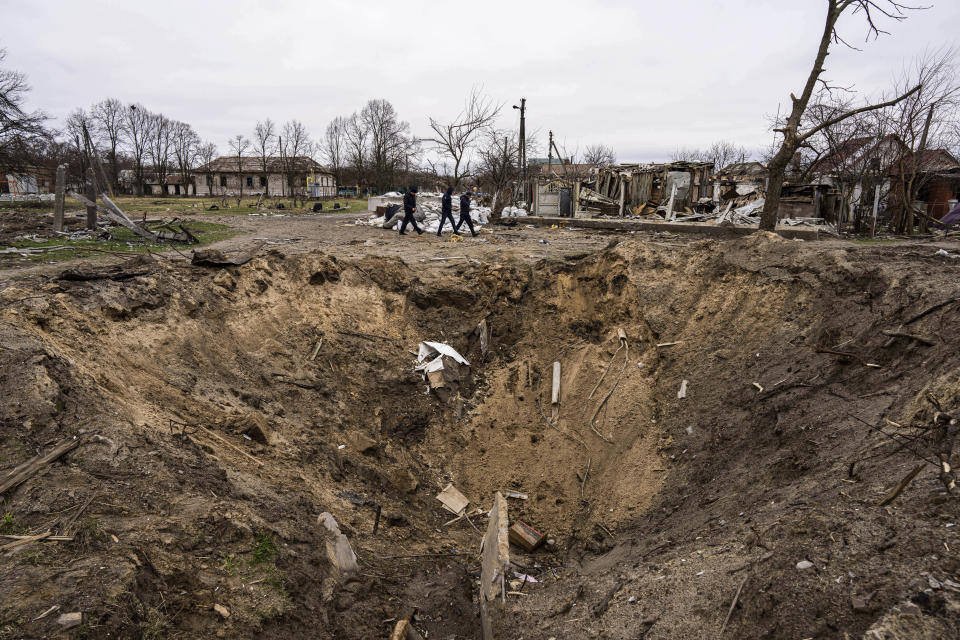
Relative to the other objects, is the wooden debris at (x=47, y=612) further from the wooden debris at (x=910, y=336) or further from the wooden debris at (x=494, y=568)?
the wooden debris at (x=910, y=336)

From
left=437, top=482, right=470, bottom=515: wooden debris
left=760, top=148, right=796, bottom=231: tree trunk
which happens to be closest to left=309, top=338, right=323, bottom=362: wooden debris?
left=437, top=482, right=470, bottom=515: wooden debris

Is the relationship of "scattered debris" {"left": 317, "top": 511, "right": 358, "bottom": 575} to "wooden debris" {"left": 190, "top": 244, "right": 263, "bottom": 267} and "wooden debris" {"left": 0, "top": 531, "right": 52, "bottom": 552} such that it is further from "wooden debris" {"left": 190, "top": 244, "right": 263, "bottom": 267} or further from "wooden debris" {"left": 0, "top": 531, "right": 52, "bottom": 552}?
"wooden debris" {"left": 190, "top": 244, "right": 263, "bottom": 267}

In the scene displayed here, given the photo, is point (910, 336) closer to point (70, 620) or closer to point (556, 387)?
point (556, 387)

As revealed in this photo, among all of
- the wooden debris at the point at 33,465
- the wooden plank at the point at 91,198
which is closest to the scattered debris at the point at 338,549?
the wooden debris at the point at 33,465

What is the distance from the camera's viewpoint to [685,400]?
22.1 ft

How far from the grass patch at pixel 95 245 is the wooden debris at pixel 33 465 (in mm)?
6817

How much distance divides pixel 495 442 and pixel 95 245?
1082cm

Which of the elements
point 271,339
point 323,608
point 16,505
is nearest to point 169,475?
point 16,505

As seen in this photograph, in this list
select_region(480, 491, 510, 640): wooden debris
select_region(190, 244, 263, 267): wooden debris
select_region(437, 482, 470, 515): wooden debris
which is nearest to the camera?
select_region(480, 491, 510, 640): wooden debris

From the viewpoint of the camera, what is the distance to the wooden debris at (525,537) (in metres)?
5.36

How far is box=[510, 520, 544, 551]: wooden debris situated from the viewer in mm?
5355

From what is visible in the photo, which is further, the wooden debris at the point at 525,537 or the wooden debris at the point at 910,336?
the wooden debris at the point at 525,537

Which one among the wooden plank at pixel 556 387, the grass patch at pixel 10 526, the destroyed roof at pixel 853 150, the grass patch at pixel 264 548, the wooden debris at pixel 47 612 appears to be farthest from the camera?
the destroyed roof at pixel 853 150

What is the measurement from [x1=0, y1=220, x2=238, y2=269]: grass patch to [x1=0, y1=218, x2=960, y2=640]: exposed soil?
1.32 m
